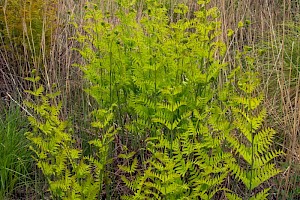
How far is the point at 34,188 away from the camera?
3193 mm

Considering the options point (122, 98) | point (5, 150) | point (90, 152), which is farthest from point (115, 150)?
point (5, 150)

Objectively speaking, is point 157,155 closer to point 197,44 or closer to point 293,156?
point 197,44

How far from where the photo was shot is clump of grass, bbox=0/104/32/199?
3137 millimetres

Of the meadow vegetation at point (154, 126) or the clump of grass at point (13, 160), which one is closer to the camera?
the meadow vegetation at point (154, 126)

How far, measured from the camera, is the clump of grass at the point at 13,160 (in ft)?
10.3

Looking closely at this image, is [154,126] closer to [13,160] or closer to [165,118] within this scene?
[165,118]

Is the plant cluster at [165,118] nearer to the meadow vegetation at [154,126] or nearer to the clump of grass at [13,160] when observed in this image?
the meadow vegetation at [154,126]

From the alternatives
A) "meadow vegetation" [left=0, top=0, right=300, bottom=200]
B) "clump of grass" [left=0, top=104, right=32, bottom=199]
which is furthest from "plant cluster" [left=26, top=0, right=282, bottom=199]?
"clump of grass" [left=0, top=104, right=32, bottom=199]

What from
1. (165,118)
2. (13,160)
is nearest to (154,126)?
(165,118)

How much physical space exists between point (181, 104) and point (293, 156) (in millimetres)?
1014

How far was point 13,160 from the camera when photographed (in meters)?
3.26

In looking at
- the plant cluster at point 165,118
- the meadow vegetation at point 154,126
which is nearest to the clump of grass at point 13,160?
the meadow vegetation at point 154,126

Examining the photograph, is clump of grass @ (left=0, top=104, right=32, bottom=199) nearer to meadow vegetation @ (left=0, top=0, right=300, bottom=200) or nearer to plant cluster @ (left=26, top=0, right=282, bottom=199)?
meadow vegetation @ (left=0, top=0, right=300, bottom=200)

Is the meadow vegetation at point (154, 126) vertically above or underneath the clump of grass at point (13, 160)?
above
